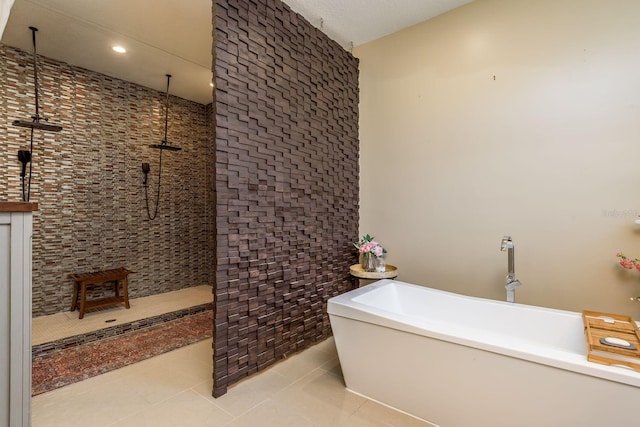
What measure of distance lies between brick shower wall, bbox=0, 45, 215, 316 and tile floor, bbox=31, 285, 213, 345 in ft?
0.71

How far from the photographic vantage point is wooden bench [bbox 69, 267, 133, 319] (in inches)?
132

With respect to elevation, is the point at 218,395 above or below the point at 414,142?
below

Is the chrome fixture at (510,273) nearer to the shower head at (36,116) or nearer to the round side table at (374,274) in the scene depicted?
the round side table at (374,274)

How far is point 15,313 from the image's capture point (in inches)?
42.9

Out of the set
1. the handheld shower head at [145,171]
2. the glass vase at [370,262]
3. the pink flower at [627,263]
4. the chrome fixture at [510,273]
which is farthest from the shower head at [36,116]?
the pink flower at [627,263]

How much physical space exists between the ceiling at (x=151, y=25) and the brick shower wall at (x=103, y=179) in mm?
427

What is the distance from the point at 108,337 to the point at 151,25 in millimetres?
3102

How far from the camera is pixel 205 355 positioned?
263cm

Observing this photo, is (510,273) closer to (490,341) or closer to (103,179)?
(490,341)

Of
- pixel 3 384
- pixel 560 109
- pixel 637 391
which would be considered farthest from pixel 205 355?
pixel 560 109

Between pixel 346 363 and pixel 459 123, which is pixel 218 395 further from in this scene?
pixel 459 123

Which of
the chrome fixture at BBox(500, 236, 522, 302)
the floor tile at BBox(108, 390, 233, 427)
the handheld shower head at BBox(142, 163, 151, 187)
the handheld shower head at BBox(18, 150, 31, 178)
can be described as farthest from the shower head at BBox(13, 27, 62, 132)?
the chrome fixture at BBox(500, 236, 522, 302)

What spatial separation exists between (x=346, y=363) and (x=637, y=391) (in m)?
1.41

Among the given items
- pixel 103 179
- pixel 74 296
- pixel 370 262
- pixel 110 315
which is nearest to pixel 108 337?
pixel 110 315
